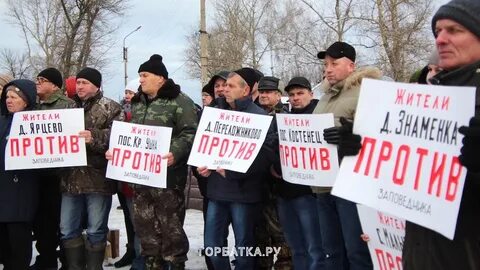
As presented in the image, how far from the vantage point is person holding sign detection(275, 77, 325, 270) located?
14.9ft

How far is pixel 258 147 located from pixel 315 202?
722 millimetres

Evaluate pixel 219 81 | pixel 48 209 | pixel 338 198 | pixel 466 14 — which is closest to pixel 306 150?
pixel 338 198

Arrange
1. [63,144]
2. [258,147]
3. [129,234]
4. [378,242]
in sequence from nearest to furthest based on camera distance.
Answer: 1. [378,242]
2. [258,147]
3. [63,144]
4. [129,234]

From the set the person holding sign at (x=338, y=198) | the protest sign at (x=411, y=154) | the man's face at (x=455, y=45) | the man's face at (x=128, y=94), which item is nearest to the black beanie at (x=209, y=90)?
the man's face at (x=128, y=94)

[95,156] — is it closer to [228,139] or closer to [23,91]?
[23,91]

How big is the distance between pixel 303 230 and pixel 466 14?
2.93m

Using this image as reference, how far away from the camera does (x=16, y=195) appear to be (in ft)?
15.9

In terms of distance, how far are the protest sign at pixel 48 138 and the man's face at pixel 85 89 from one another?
318 mm

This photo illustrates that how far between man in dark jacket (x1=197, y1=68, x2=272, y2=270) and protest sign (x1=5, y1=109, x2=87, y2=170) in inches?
51.4

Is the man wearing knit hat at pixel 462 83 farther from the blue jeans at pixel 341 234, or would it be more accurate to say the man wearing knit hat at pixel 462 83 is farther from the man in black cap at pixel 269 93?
the man in black cap at pixel 269 93

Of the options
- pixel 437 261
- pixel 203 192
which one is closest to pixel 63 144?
pixel 203 192

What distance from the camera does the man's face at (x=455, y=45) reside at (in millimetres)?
2066

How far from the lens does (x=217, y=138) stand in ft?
15.2

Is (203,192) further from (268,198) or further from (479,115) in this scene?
(479,115)
